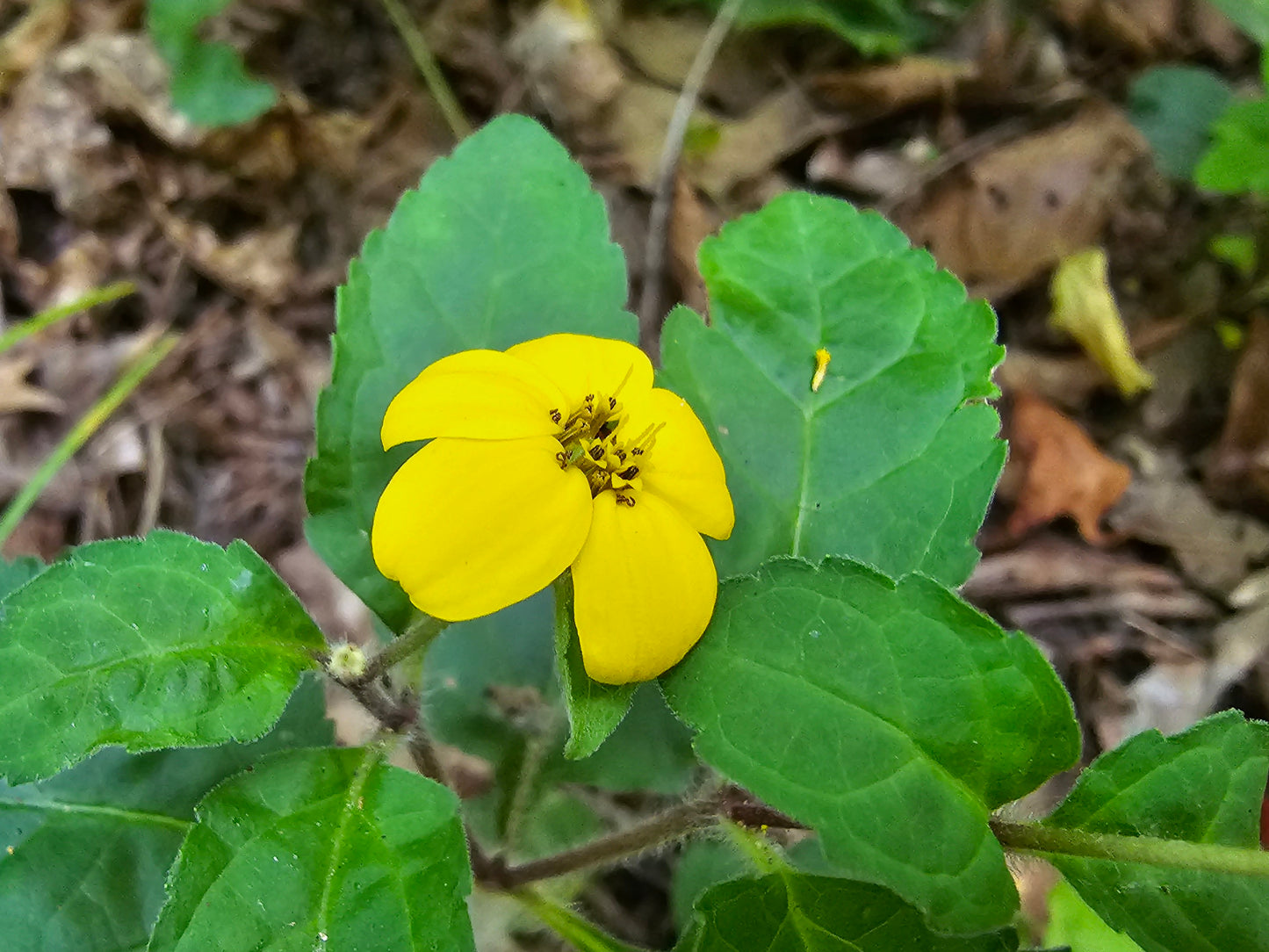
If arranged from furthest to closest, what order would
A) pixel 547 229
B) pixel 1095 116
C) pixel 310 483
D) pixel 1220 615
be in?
1. pixel 1095 116
2. pixel 1220 615
3. pixel 547 229
4. pixel 310 483

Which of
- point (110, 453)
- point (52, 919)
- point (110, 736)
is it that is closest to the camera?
point (110, 736)

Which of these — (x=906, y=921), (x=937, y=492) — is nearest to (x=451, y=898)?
(x=906, y=921)

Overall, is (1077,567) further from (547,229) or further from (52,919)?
(52,919)

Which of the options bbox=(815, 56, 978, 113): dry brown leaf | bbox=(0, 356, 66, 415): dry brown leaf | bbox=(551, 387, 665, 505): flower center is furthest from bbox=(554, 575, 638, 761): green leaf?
bbox=(815, 56, 978, 113): dry brown leaf

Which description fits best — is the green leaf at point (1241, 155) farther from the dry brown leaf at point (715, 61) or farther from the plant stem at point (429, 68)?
the plant stem at point (429, 68)

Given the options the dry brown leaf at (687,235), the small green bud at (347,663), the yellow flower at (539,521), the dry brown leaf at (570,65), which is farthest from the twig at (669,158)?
the small green bud at (347,663)

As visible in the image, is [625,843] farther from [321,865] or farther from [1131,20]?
[1131,20]

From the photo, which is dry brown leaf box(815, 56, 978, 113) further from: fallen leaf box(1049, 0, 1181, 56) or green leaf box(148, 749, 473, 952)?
green leaf box(148, 749, 473, 952)
